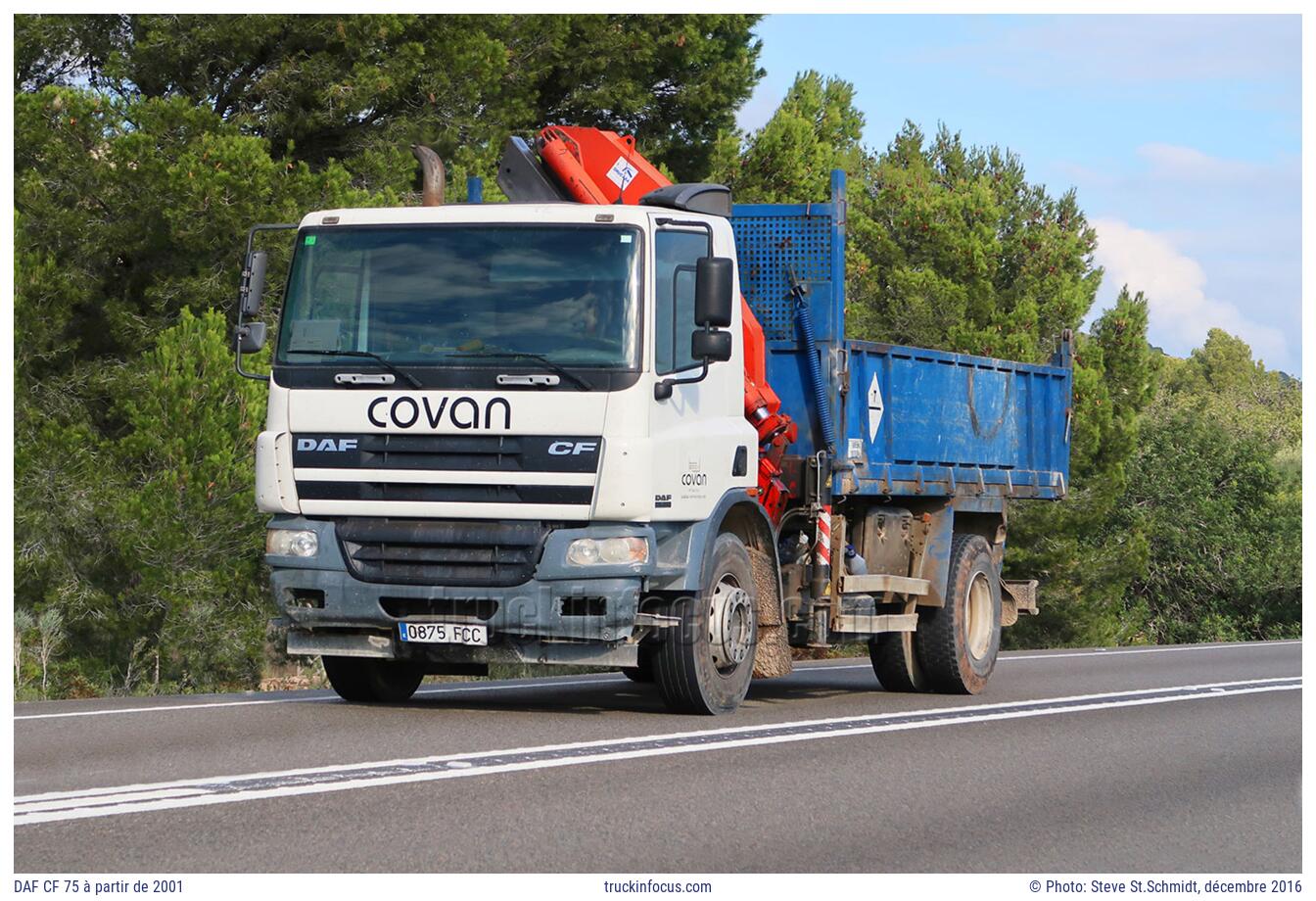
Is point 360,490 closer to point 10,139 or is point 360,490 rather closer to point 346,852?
point 346,852

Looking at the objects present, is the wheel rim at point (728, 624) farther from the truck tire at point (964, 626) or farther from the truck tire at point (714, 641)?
the truck tire at point (964, 626)

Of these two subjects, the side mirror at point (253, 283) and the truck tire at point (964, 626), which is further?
the truck tire at point (964, 626)

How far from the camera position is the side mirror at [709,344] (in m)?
10.9

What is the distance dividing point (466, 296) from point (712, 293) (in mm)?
1390

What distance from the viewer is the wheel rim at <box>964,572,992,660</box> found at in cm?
1505

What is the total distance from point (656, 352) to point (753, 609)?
190 centimetres

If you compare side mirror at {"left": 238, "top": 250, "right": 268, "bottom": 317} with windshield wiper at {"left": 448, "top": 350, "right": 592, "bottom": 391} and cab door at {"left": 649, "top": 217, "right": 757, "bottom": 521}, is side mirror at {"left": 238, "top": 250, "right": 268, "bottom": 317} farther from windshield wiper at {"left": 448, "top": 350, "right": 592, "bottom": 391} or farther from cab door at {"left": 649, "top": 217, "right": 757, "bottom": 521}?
cab door at {"left": 649, "top": 217, "right": 757, "bottom": 521}

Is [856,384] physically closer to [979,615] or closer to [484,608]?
[979,615]

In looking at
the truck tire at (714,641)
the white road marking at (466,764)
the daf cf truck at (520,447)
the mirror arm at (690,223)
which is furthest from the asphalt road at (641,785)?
the mirror arm at (690,223)

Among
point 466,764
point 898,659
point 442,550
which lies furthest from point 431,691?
point 466,764

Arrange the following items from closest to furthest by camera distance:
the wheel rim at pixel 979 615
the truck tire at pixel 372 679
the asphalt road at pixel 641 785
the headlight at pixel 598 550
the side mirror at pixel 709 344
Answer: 1. the asphalt road at pixel 641 785
2. the headlight at pixel 598 550
3. the side mirror at pixel 709 344
4. the truck tire at pixel 372 679
5. the wheel rim at pixel 979 615

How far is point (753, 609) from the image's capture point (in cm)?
1176

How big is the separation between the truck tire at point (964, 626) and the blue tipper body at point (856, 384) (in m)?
0.51

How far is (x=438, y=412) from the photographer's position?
10688 mm
